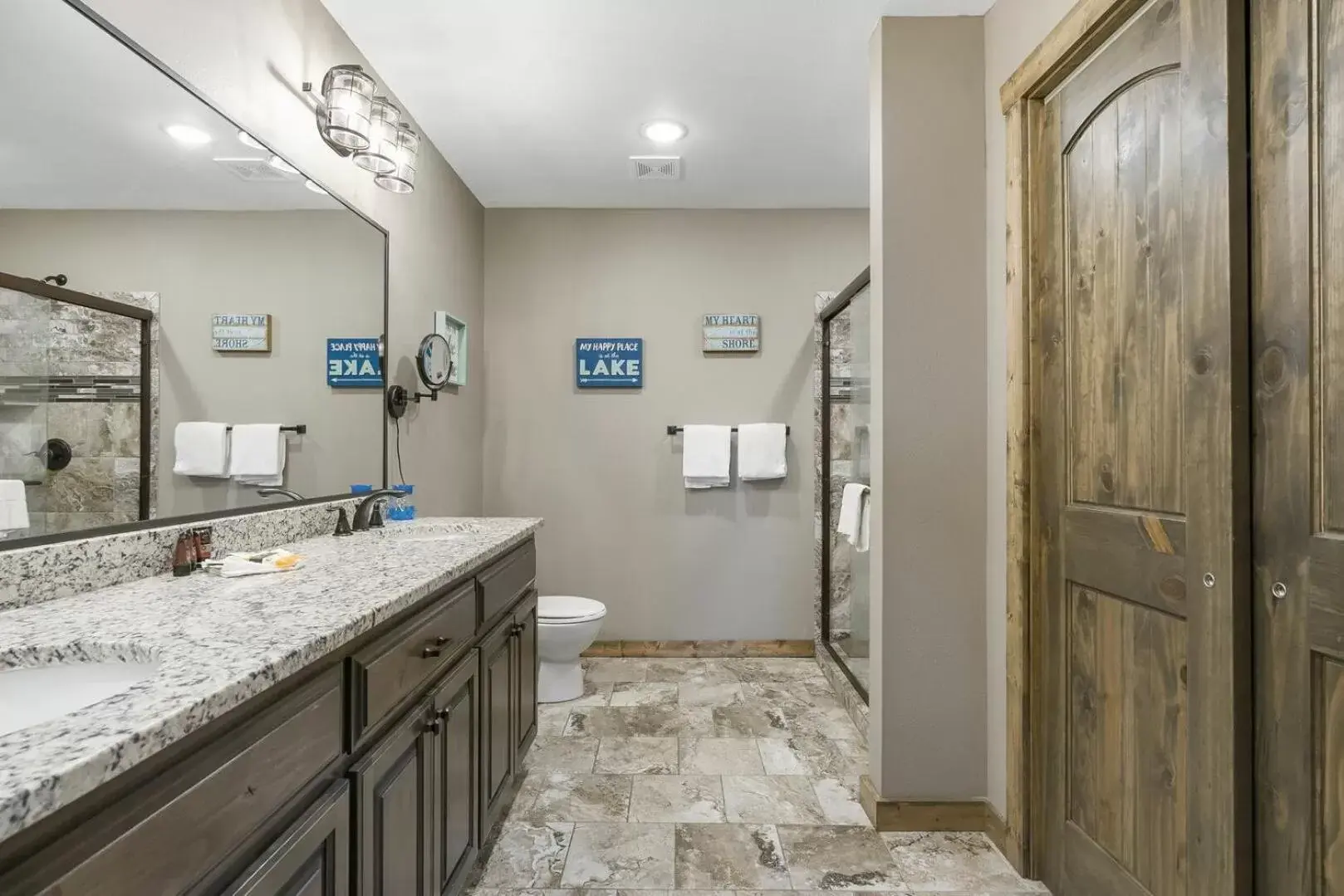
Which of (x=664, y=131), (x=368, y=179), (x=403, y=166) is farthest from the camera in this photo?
(x=664, y=131)

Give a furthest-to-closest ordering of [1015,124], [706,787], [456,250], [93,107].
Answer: [456,250]
[706,787]
[1015,124]
[93,107]

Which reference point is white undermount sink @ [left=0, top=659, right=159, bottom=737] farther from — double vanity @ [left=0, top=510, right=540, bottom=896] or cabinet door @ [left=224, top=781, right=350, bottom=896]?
cabinet door @ [left=224, top=781, right=350, bottom=896]

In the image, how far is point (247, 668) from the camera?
0.71 metres

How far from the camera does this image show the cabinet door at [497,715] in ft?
5.24

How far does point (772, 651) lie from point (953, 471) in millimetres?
1834

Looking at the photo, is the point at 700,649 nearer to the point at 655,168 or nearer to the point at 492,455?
the point at 492,455

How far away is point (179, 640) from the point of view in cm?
82

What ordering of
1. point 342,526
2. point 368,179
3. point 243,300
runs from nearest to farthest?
point 243,300 → point 342,526 → point 368,179

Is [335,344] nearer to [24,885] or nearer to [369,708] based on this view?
[369,708]

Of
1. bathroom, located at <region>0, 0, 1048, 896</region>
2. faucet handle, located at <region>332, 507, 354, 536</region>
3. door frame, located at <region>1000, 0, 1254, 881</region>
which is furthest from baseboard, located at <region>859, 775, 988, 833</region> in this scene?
faucet handle, located at <region>332, 507, 354, 536</region>

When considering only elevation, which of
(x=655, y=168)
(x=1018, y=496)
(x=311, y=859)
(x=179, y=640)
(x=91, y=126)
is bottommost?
(x=311, y=859)

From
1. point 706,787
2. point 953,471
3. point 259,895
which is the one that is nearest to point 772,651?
point 706,787

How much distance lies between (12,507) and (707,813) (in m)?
1.80

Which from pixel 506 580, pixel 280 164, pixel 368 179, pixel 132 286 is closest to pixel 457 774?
pixel 506 580
